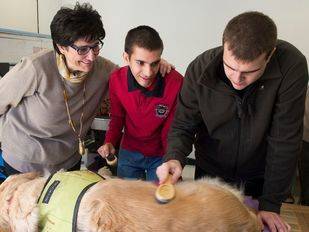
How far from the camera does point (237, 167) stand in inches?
58.5

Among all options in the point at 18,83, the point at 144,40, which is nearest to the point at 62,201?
the point at 18,83

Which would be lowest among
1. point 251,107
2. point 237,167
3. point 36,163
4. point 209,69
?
point 36,163

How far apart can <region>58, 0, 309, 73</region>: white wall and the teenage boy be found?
6.07 feet

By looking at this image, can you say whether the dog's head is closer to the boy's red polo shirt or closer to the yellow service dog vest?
the yellow service dog vest

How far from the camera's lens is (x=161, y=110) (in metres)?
1.84

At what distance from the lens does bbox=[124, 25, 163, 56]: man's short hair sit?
177cm

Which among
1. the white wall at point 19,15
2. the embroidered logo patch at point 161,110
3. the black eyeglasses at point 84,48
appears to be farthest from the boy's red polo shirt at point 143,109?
the white wall at point 19,15

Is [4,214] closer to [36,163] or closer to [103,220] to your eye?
[103,220]

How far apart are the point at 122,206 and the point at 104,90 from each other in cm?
114

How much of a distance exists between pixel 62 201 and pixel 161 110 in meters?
1.05

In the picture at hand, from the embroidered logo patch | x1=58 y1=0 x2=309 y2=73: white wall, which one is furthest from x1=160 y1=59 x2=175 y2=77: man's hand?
x1=58 y1=0 x2=309 y2=73: white wall

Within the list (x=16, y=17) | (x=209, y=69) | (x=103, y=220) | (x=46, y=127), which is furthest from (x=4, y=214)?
(x=16, y=17)

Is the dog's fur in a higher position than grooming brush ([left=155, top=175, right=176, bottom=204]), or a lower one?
lower

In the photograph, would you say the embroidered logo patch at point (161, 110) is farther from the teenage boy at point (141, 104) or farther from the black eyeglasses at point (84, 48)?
the black eyeglasses at point (84, 48)
